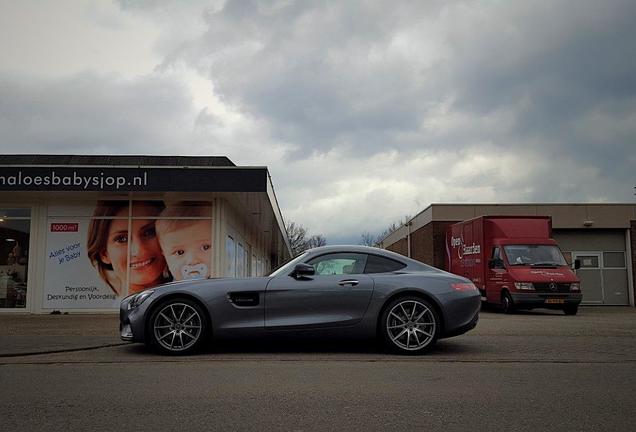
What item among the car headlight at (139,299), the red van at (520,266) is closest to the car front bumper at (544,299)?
the red van at (520,266)

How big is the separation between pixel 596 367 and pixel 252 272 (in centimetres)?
2048

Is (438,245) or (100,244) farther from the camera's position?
(438,245)

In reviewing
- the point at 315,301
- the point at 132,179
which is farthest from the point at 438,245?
the point at 315,301

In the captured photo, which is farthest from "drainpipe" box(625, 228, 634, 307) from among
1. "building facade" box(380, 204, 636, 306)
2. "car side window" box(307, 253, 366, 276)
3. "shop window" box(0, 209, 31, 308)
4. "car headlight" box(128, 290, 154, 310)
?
"car headlight" box(128, 290, 154, 310)

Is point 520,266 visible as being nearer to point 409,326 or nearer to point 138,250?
point 138,250

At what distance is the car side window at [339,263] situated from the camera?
773 centimetres

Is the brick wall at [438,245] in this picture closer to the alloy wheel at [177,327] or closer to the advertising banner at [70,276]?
the advertising banner at [70,276]

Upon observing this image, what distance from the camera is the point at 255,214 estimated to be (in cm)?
2052

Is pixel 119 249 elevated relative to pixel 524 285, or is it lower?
elevated

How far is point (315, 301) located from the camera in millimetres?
7457

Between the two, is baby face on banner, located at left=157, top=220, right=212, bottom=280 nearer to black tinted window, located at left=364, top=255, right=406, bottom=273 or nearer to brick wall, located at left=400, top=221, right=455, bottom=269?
black tinted window, located at left=364, top=255, right=406, bottom=273

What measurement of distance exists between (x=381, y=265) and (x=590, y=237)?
22876 millimetres

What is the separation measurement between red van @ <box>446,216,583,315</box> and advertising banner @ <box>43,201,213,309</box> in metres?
8.71

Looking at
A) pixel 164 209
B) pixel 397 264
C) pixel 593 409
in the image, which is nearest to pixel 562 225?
pixel 164 209
